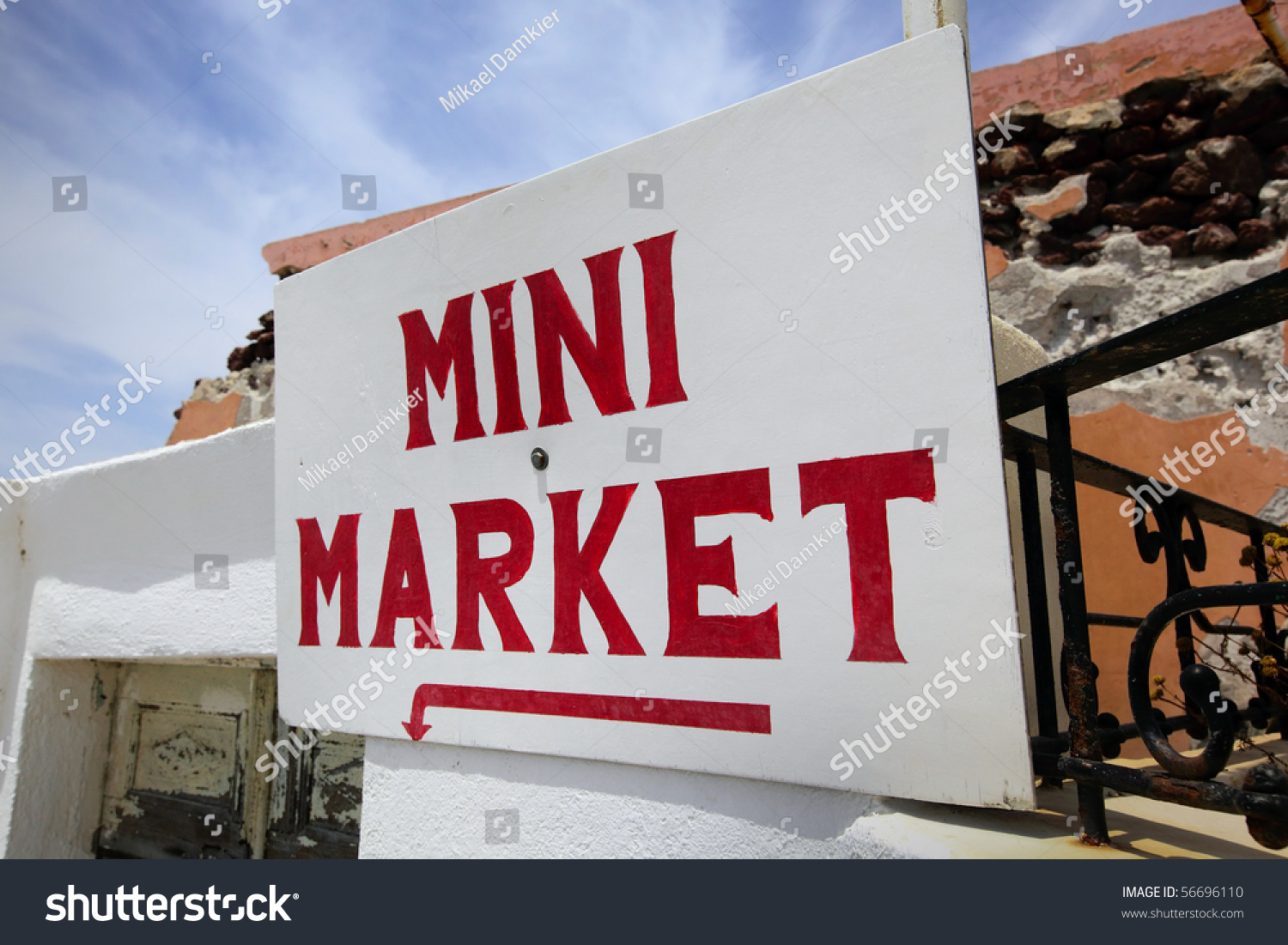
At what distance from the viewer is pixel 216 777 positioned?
291 centimetres

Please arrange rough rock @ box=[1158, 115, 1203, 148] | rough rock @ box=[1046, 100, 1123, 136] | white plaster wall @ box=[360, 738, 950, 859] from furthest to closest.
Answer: rough rock @ box=[1046, 100, 1123, 136], rough rock @ box=[1158, 115, 1203, 148], white plaster wall @ box=[360, 738, 950, 859]

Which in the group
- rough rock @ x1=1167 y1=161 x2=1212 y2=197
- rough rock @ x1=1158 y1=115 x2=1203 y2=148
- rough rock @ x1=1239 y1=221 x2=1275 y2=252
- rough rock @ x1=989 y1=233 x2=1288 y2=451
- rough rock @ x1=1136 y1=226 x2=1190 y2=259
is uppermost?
rough rock @ x1=1158 y1=115 x2=1203 y2=148

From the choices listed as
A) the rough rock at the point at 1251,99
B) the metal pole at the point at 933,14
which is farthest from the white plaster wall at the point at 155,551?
the rough rock at the point at 1251,99

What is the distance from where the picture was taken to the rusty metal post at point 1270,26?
7.61 feet

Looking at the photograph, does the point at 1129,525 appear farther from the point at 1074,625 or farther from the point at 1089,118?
the point at 1074,625

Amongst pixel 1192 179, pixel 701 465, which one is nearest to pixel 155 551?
pixel 701 465

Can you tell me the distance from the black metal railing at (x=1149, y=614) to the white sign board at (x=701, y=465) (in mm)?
85

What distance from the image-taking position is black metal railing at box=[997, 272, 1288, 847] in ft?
2.86

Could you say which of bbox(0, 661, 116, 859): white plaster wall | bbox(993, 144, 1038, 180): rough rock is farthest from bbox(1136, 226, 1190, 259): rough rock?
bbox(0, 661, 116, 859): white plaster wall

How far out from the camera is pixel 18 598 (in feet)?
9.65

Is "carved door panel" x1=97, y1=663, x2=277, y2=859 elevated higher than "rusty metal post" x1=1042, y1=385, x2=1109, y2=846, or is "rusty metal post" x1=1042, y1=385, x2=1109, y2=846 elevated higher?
"rusty metal post" x1=1042, y1=385, x2=1109, y2=846

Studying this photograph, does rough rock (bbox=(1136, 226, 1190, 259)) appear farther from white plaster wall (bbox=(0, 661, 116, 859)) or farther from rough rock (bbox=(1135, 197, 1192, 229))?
white plaster wall (bbox=(0, 661, 116, 859))

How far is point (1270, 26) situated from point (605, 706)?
112 inches
